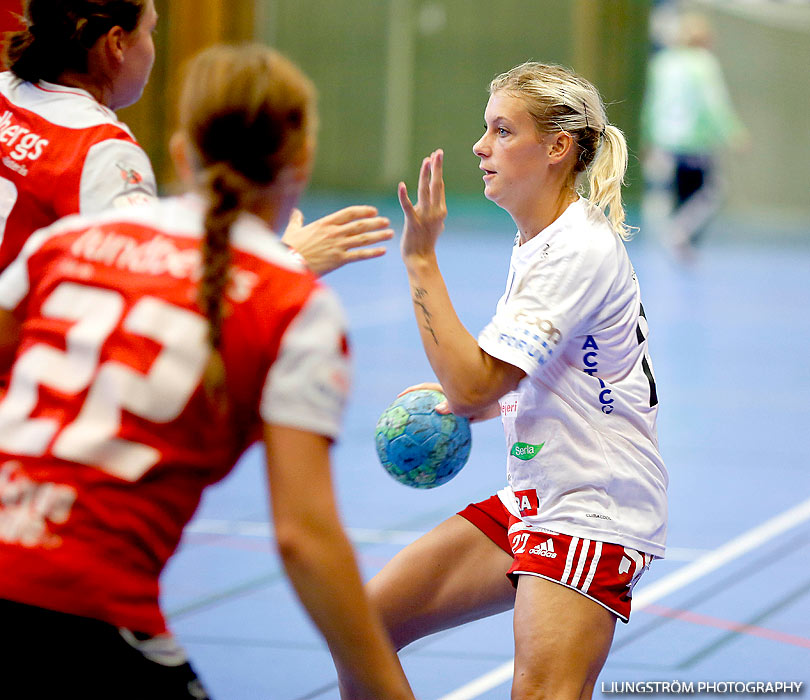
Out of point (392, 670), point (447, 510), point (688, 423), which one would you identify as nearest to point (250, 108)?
point (392, 670)

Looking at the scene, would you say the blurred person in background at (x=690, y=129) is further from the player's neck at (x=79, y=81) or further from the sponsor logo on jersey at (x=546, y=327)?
the player's neck at (x=79, y=81)

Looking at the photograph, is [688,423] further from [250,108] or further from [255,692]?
[250,108]

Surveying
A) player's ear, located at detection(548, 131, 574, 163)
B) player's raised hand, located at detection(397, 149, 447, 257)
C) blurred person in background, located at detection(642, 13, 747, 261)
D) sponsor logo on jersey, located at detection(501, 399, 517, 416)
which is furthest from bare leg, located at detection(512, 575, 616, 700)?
blurred person in background, located at detection(642, 13, 747, 261)

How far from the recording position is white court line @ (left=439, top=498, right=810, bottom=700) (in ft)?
12.2

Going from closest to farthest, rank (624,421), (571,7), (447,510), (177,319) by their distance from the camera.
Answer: (177,319) < (624,421) < (447,510) < (571,7)

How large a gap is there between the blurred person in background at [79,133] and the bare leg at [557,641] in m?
0.82

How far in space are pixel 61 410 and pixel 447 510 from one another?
3901 mm

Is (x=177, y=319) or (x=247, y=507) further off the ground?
(x=177, y=319)

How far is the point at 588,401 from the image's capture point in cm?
263

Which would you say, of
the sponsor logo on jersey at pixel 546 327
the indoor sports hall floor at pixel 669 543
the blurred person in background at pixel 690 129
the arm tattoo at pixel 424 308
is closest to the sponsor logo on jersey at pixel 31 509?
the arm tattoo at pixel 424 308

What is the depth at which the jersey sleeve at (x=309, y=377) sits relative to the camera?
1.59 meters

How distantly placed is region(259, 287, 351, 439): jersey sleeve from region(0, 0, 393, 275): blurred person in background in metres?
0.76

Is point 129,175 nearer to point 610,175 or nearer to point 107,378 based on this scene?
point 107,378

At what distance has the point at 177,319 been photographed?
1623 mm
